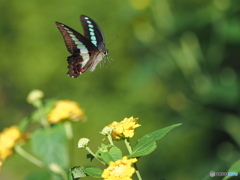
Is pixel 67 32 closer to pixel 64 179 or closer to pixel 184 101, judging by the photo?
pixel 64 179

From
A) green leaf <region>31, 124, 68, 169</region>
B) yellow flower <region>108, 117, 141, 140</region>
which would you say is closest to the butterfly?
green leaf <region>31, 124, 68, 169</region>

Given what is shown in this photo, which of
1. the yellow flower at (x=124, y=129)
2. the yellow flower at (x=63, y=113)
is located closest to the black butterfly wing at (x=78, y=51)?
the yellow flower at (x=63, y=113)

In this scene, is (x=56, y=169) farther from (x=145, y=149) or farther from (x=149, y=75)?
(x=149, y=75)

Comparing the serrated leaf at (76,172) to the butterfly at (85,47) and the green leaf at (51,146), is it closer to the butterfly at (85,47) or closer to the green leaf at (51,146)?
the green leaf at (51,146)

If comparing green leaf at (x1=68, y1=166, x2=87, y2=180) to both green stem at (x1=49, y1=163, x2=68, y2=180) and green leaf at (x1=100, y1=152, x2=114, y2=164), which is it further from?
green stem at (x1=49, y1=163, x2=68, y2=180)

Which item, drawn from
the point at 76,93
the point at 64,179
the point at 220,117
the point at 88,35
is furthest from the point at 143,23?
the point at 64,179
